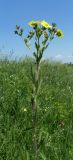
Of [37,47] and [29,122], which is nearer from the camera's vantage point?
[37,47]

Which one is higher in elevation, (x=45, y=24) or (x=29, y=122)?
(x=45, y=24)

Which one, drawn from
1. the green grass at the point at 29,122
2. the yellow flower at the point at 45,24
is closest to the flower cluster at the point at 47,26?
the yellow flower at the point at 45,24

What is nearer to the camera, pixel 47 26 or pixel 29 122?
pixel 47 26

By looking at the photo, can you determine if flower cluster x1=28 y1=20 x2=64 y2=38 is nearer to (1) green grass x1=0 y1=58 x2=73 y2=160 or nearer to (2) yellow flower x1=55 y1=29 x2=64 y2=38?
(2) yellow flower x1=55 y1=29 x2=64 y2=38

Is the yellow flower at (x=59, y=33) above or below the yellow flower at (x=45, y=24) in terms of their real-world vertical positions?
below

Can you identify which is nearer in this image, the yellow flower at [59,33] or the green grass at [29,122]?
the yellow flower at [59,33]

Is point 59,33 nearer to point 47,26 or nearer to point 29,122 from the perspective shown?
point 47,26

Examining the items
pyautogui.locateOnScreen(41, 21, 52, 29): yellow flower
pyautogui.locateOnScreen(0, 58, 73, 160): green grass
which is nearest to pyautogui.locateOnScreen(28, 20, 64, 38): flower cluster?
pyautogui.locateOnScreen(41, 21, 52, 29): yellow flower

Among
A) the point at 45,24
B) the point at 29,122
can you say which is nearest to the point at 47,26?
the point at 45,24

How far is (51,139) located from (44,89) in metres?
2.81

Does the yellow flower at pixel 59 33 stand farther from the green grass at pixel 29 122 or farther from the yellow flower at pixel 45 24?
the green grass at pixel 29 122

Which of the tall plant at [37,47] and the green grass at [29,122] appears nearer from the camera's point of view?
the tall plant at [37,47]

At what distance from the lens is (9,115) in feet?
21.3

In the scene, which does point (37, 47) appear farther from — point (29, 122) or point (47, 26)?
point (29, 122)
